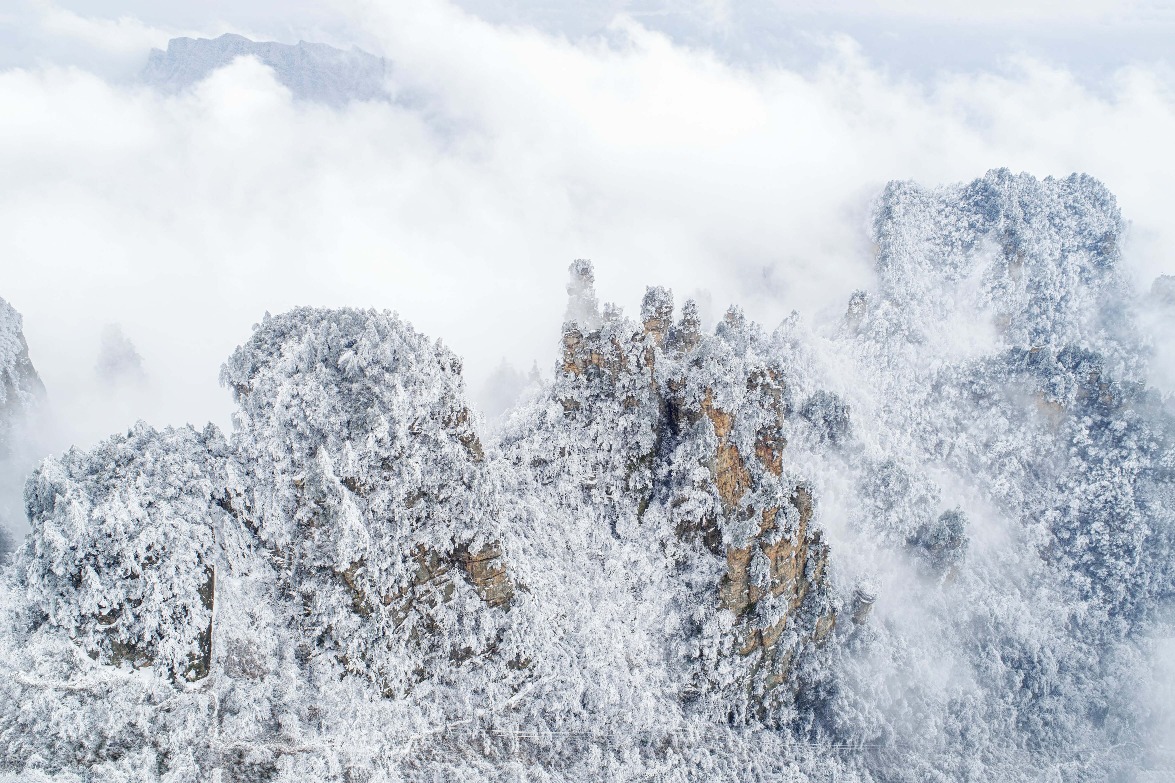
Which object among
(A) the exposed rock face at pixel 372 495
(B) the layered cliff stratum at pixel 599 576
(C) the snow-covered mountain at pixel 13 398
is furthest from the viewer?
(C) the snow-covered mountain at pixel 13 398

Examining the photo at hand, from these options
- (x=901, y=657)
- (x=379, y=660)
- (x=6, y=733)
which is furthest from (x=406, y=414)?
(x=901, y=657)

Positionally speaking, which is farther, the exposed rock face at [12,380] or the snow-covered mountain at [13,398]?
the exposed rock face at [12,380]

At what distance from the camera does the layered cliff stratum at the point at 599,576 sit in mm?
52188

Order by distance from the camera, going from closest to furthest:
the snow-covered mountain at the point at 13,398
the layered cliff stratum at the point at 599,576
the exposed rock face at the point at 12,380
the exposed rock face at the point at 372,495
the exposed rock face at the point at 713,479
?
1. the layered cliff stratum at the point at 599,576
2. the exposed rock face at the point at 372,495
3. the exposed rock face at the point at 713,479
4. the snow-covered mountain at the point at 13,398
5. the exposed rock face at the point at 12,380

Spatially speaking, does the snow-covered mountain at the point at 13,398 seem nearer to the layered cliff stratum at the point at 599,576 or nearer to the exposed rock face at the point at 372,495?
the layered cliff stratum at the point at 599,576

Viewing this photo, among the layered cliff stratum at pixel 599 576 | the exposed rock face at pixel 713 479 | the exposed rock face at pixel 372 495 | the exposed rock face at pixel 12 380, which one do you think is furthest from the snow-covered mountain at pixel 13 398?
the exposed rock face at pixel 713 479

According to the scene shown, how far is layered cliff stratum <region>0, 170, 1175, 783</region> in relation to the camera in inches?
2055

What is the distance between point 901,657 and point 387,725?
61.5 metres

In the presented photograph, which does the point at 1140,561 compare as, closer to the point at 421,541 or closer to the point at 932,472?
the point at 932,472

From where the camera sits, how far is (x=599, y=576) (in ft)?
237

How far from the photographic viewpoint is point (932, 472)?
108188 mm

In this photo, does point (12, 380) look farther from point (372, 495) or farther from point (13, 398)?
point (372, 495)

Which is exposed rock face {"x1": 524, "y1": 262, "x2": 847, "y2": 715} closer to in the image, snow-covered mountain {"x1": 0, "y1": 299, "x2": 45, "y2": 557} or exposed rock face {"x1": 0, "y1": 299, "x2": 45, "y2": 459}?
snow-covered mountain {"x1": 0, "y1": 299, "x2": 45, "y2": 557}

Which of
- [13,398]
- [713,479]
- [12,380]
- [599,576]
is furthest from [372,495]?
[12,380]
